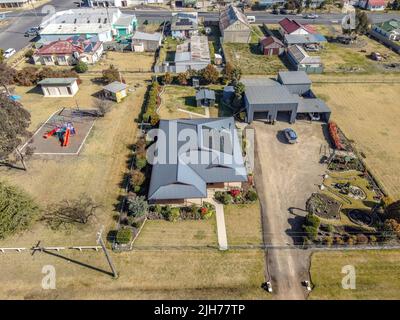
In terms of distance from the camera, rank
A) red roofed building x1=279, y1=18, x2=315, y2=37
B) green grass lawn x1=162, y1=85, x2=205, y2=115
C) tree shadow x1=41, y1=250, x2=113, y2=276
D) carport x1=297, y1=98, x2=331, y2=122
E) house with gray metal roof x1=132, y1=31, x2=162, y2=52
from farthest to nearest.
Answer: red roofed building x1=279, y1=18, x2=315, y2=37 < house with gray metal roof x1=132, y1=31, x2=162, y2=52 < green grass lawn x1=162, y1=85, x2=205, y2=115 < carport x1=297, y1=98, x2=331, y2=122 < tree shadow x1=41, y1=250, x2=113, y2=276

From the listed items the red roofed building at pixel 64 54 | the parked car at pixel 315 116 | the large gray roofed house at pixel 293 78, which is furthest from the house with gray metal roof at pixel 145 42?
the parked car at pixel 315 116

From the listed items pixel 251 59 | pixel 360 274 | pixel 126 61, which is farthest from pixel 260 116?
pixel 126 61

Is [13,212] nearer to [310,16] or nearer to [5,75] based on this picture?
[5,75]

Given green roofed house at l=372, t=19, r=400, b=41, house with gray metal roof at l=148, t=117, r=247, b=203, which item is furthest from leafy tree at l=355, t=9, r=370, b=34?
house with gray metal roof at l=148, t=117, r=247, b=203

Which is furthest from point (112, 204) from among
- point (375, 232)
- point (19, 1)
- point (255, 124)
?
point (19, 1)

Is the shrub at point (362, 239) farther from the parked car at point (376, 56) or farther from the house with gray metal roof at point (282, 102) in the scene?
the parked car at point (376, 56)

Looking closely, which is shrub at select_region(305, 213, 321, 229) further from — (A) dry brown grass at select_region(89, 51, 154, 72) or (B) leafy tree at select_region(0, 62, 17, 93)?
(B) leafy tree at select_region(0, 62, 17, 93)
